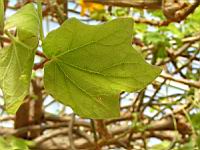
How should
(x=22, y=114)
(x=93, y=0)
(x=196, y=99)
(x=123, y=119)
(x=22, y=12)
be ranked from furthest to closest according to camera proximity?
(x=22, y=114) → (x=123, y=119) → (x=196, y=99) → (x=93, y=0) → (x=22, y=12)

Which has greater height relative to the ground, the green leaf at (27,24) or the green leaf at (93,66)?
the green leaf at (27,24)

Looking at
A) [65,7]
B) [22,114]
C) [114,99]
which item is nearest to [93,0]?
[65,7]

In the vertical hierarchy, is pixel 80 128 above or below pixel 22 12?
below

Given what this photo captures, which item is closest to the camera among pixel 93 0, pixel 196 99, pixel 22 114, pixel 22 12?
pixel 22 12

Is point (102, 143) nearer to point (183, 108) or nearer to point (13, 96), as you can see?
point (183, 108)
